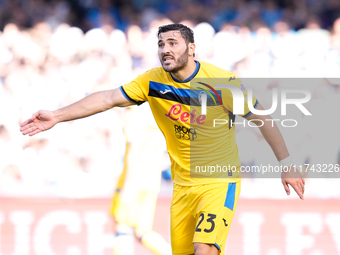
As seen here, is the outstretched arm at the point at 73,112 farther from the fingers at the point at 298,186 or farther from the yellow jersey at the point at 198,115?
the fingers at the point at 298,186

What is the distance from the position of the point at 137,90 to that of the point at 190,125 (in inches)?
17.9

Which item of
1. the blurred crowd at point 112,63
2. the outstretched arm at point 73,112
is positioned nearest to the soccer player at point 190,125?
the outstretched arm at point 73,112

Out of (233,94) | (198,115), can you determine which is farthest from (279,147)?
(198,115)

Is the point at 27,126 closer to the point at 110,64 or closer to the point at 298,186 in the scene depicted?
the point at 298,186

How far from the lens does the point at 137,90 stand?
127 inches

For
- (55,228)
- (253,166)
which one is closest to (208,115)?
(55,228)

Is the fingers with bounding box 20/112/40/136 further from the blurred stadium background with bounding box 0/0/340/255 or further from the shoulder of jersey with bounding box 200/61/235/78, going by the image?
the blurred stadium background with bounding box 0/0/340/255

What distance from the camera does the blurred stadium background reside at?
7668 millimetres

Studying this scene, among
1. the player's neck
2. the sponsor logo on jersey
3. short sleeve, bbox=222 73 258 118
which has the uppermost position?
the player's neck

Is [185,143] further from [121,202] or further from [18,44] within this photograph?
[18,44]

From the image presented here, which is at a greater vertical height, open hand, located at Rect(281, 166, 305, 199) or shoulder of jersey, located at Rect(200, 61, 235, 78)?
shoulder of jersey, located at Rect(200, 61, 235, 78)

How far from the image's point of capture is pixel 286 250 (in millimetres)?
4633

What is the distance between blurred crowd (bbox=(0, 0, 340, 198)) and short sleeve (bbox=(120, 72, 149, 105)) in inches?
173

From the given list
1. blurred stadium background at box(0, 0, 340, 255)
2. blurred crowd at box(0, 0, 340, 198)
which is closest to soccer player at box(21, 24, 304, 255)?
blurred stadium background at box(0, 0, 340, 255)
